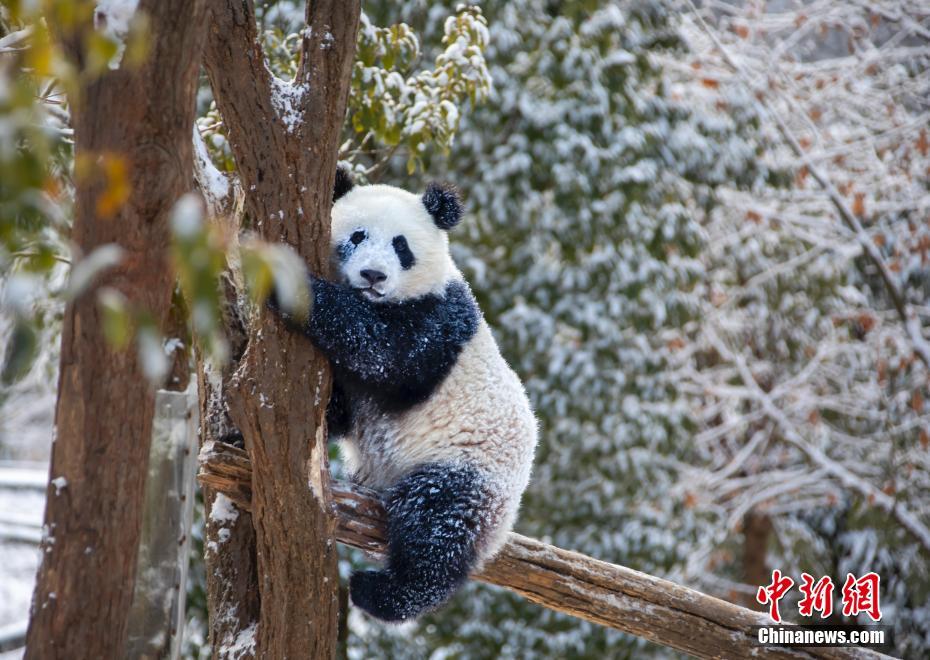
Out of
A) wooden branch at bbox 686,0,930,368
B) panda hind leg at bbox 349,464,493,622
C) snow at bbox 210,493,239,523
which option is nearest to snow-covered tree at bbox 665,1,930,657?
wooden branch at bbox 686,0,930,368

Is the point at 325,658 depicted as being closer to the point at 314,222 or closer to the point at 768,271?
the point at 314,222

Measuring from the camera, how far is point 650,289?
22.1ft

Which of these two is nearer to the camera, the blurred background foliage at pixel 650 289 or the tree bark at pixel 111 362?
the tree bark at pixel 111 362

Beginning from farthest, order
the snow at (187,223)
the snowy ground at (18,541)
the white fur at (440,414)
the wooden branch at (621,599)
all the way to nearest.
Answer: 1. the snowy ground at (18,541)
2. the wooden branch at (621,599)
3. the white fur at (440,414)
4. the snow at (187,223)

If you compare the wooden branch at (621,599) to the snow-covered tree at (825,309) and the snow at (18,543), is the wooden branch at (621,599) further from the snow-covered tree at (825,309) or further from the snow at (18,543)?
the snow-covered tree at (825,309)

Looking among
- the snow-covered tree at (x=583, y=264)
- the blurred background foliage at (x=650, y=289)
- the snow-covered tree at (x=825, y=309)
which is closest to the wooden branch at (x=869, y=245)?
the snow-covered tree at (x=825, y=309)

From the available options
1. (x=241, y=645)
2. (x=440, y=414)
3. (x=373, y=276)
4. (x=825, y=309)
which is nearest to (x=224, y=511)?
(x=241, y=645)

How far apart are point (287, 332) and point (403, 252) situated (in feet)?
→ 2.14

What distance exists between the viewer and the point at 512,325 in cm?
663

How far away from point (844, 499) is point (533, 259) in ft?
12.8

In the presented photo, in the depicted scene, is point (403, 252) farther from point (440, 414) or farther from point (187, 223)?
point (187, 223)

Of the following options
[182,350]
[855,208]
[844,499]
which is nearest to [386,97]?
[182,350]

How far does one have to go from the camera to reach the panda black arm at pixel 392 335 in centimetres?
256

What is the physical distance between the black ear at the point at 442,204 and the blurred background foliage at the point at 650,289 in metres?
2.44
